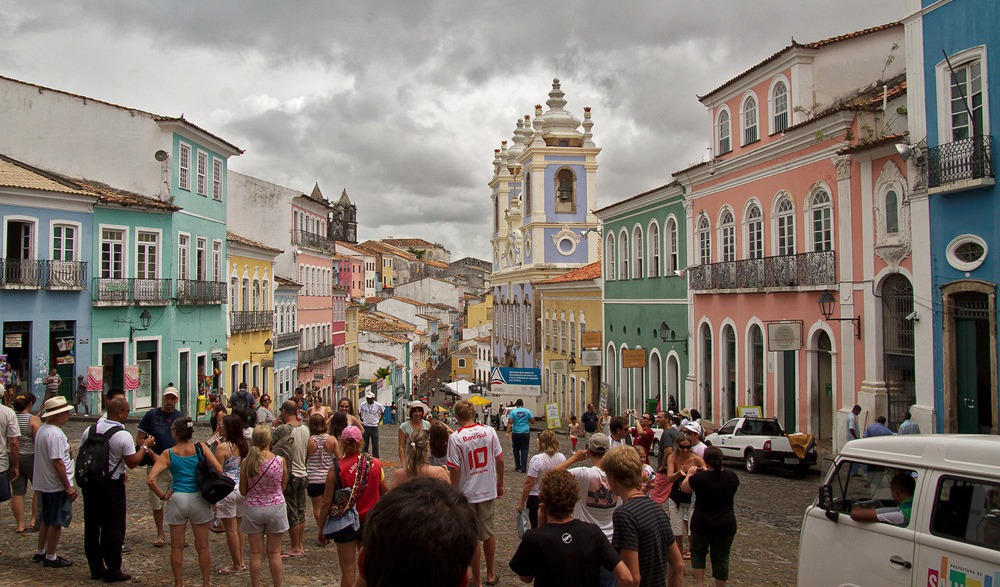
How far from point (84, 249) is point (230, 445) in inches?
708

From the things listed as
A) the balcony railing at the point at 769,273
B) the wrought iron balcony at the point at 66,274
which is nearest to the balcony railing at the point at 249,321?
the wrought iron balcony at the point at 66,274

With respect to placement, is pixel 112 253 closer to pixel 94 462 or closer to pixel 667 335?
pixel 667 335

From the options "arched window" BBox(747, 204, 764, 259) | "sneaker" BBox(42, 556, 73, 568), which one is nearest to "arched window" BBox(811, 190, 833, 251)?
"arched window" BBox(747, 204, 764, 259)

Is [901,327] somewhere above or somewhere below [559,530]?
above

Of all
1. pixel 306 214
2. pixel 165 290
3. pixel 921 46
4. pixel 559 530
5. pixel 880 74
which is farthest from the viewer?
pixel 306 214

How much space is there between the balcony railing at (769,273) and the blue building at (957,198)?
344 cm

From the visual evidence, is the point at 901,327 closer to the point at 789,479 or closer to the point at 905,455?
the point at 789,479

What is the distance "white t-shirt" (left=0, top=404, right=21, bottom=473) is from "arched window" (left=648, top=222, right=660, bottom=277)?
934 inches

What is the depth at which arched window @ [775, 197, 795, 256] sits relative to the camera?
21.0 metres

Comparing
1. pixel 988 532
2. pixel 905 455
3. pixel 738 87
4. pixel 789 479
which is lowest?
pixel 789 479

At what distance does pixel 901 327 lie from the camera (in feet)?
56.7

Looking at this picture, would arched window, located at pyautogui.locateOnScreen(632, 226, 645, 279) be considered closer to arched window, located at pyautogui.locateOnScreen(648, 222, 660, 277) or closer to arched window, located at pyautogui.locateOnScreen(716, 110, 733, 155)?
arched window, located at pyautogui.locateOnScreen(648, 222, 660, 277)

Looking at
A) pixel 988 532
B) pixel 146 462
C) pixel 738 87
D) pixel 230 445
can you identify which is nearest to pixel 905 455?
pixel 988 532

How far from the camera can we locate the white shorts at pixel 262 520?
6.71 meters
